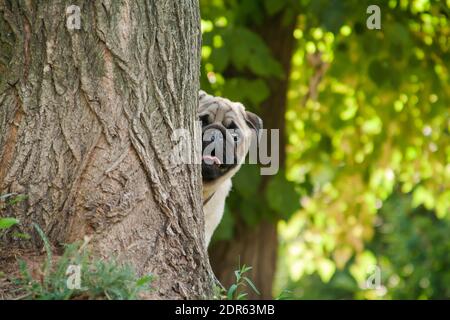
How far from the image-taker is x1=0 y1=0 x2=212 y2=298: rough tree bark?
3.76 meters

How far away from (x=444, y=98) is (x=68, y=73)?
5598 mm

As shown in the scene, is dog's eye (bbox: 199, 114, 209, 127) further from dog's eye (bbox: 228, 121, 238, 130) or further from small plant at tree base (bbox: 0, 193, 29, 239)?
small plant at tree base (bbox: 0, 193, 29, 239)

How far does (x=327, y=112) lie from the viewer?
9.09 metres

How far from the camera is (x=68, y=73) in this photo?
3844 mm

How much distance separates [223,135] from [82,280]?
2.73 metres

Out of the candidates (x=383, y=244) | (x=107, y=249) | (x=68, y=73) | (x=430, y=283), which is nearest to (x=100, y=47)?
(x=68, y=73)

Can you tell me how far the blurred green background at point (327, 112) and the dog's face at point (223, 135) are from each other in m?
1.06

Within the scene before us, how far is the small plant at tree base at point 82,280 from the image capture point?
3287 millimetres

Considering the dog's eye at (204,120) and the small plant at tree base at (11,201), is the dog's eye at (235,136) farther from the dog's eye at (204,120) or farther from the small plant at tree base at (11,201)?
the small plant at tree base at (11,201)

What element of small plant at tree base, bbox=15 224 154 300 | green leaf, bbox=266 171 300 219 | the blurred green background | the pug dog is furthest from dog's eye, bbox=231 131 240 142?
small plant at tree base, bbox=15 224 154 300

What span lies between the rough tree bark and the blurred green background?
332cm

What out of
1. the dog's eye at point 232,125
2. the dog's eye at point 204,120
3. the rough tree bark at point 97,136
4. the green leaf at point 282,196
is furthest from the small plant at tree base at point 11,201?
the green leaf at point 282,196

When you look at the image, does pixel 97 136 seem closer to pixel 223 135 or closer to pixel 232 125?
pixel 223 135

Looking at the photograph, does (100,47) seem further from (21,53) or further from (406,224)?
(406,224)
